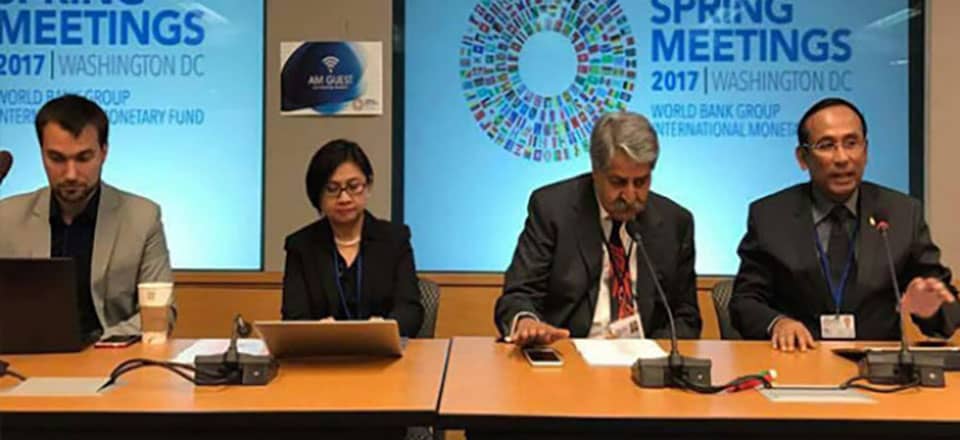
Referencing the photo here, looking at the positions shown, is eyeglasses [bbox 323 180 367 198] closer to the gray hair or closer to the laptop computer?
the gray hair

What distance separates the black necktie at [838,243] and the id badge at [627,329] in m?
0.63

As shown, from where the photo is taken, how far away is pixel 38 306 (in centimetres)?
215

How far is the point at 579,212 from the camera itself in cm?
273

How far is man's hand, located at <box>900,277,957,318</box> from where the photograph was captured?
2166 mm

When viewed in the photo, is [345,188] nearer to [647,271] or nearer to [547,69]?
[647,271]

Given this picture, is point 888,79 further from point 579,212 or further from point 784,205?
point 579,212

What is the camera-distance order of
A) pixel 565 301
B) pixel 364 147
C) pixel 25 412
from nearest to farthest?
pixel 25 412, pixel 565 301, pixel 364 147

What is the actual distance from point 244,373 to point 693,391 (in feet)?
3.00

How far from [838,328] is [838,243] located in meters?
0.29

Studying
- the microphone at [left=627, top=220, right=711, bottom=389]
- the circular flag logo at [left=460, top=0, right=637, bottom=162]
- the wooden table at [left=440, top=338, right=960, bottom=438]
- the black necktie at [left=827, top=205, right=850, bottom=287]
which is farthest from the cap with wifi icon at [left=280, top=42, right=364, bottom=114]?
the microphone at [left=627, top=220, right=711, bottom=389]

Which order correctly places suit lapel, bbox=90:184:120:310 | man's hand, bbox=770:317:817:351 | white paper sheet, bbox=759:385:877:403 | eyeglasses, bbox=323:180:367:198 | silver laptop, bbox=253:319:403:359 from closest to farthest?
1. white paper sheet, bbox=759:385:877:403
2. silver laptop, bbox=253:319:403:359
3. man's hand, bbox=770:317:817:351
4. suit lapel, bbox=90:184:120:310
5. eyeglasses, bbox=323:180:367:198

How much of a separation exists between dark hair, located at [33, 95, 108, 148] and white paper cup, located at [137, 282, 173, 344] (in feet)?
1.86

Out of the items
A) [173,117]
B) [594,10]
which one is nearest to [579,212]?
[594,10]

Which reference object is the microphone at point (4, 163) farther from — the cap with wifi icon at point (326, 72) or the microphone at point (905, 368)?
the microphone at point (905, 368)
